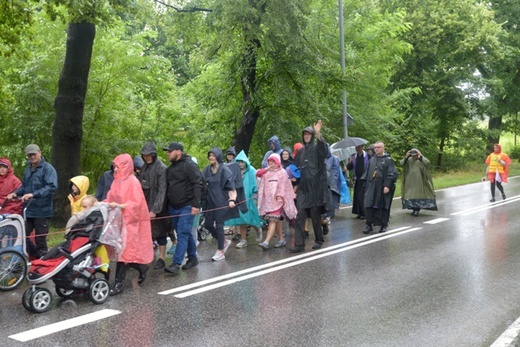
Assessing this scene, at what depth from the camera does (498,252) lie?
10.2 m

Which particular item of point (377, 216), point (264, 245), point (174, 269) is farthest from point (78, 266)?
point (377, 216)

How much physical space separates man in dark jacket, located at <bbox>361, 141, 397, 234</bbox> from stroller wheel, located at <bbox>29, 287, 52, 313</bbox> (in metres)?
7.27

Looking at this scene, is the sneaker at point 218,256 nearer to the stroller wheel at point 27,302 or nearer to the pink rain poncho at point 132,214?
the pink rain poncho at point 132,214

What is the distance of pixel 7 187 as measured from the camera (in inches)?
371

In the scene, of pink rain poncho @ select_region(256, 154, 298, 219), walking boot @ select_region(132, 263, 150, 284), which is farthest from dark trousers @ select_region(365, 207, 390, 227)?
walking boot @ select_region(132, 263, 150, 284)

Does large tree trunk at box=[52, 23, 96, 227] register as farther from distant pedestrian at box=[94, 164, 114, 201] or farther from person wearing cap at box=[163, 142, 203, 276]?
person wearing cap at box=[163, 142, 203, 276]

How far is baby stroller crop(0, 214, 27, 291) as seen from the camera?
7816 millimetres

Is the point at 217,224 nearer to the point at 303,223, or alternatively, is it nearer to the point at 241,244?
the point at 241,244

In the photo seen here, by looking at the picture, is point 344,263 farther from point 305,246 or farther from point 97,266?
point 97,266

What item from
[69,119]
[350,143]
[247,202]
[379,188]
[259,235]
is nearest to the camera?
[247,202]

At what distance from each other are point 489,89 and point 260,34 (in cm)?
2526

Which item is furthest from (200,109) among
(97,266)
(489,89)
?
(489,89)

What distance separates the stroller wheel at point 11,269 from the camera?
780 cm

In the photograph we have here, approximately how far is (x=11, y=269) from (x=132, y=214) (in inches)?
66.9
